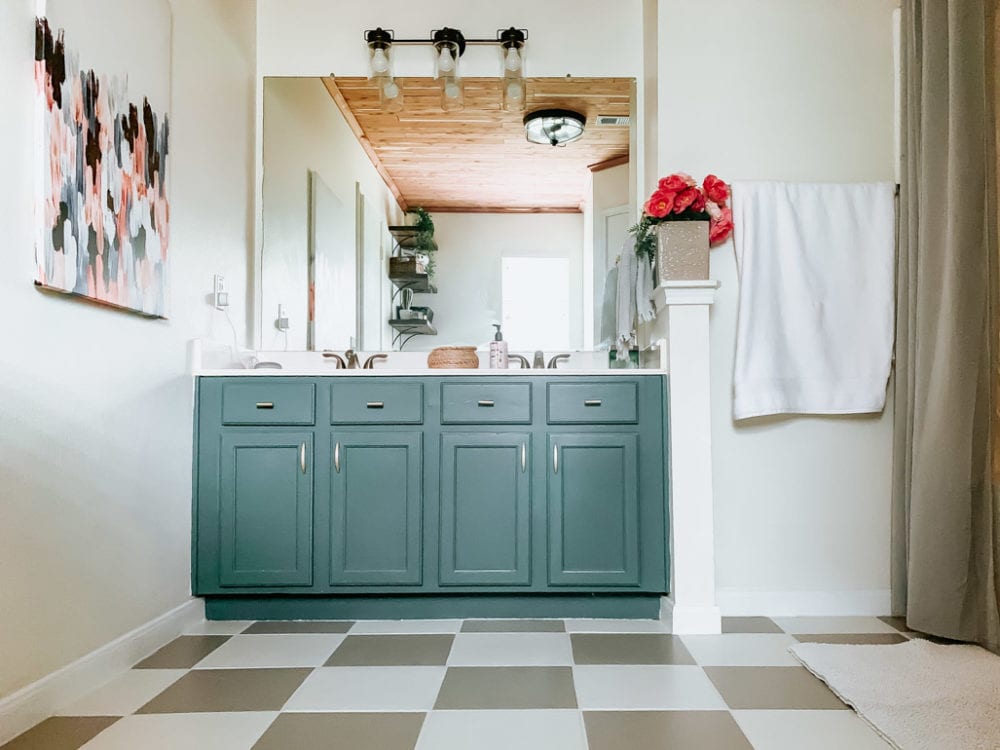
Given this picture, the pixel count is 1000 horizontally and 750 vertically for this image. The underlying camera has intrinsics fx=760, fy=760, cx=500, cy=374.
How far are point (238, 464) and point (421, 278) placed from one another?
1128 millimetres

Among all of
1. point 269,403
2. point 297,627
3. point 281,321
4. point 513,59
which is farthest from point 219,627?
point 513,59

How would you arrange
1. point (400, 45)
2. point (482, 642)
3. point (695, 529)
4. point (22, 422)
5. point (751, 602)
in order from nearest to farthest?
point (22, 422), point (482, 642), point (695, 529), point (751, 602), point (400, 45)

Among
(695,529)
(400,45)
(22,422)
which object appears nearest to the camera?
(22,422)

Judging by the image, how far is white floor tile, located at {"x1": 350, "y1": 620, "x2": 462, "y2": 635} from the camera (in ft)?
8.27

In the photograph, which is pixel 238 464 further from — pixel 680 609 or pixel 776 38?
pixel 776 38

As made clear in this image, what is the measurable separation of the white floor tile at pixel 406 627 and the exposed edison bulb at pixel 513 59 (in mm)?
2230

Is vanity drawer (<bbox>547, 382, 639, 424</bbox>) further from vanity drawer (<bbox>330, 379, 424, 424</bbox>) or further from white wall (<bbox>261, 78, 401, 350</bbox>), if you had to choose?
white wall (<bbox>261, 78, 401, 350</bbox>)

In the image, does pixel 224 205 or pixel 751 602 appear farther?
pixel 224 205

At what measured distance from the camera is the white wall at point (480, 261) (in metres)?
3.30

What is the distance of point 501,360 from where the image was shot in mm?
3066

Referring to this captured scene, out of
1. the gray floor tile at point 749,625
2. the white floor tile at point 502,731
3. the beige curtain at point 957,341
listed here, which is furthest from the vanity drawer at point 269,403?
the beige curtain at point 957,341

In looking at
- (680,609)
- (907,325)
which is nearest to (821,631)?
(680,609)

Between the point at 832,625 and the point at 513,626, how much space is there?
1.07 metres

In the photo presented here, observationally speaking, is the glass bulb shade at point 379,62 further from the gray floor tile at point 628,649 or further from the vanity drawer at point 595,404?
the gray floor tile at point 628,649
